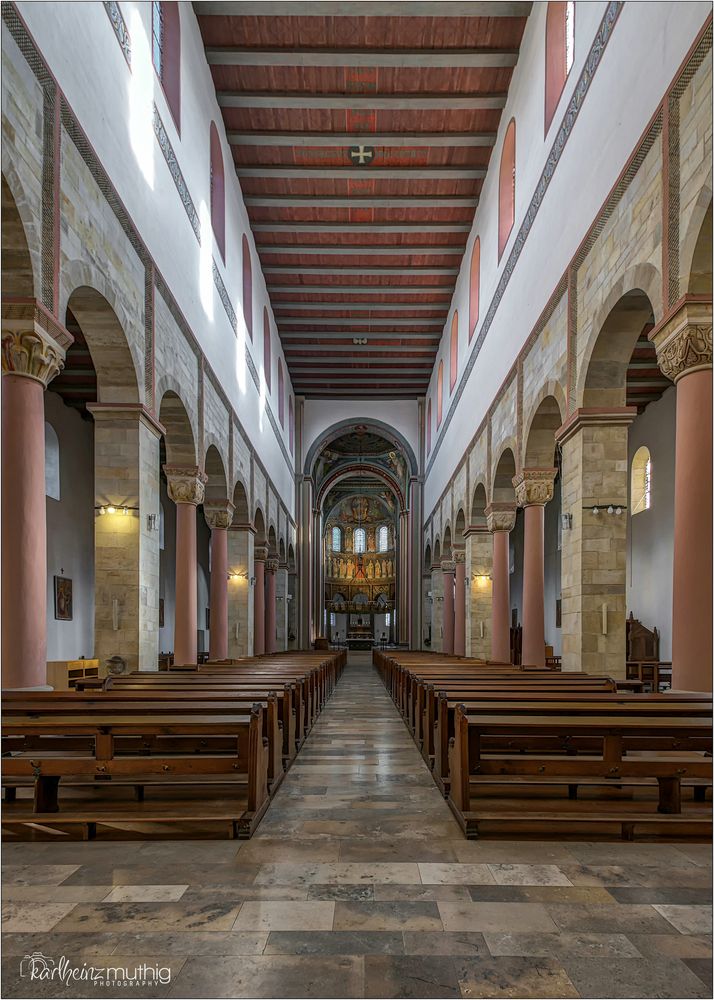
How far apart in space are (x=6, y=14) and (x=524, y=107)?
10.1 m

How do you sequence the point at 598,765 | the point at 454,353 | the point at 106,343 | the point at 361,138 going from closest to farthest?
the point at 598,765 < the point at 106,343 < the point at 361,138 < the point at 454,353

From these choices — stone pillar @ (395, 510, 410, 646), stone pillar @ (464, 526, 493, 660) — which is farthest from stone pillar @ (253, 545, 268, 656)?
stone pillar @ (395, 510, 410, 646)

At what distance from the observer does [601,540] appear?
10.3 meters

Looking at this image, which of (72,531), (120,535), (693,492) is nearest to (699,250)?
(693,492)

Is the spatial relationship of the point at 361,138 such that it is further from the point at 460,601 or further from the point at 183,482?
the point at 460,601

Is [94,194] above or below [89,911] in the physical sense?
above

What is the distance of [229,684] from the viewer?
8.61 m

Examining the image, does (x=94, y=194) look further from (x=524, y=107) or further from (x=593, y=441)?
(x=524, y=107)

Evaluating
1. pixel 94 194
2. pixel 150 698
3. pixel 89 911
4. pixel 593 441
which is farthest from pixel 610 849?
pixel 94 194

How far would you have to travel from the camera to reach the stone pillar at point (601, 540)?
10.1 metres

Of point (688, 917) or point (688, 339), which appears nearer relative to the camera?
point (688, 917)

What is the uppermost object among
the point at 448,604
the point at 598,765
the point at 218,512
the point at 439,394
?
the point at 439,394

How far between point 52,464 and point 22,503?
12.2m

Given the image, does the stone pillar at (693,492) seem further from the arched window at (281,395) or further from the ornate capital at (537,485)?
the arched window at (281,395)
